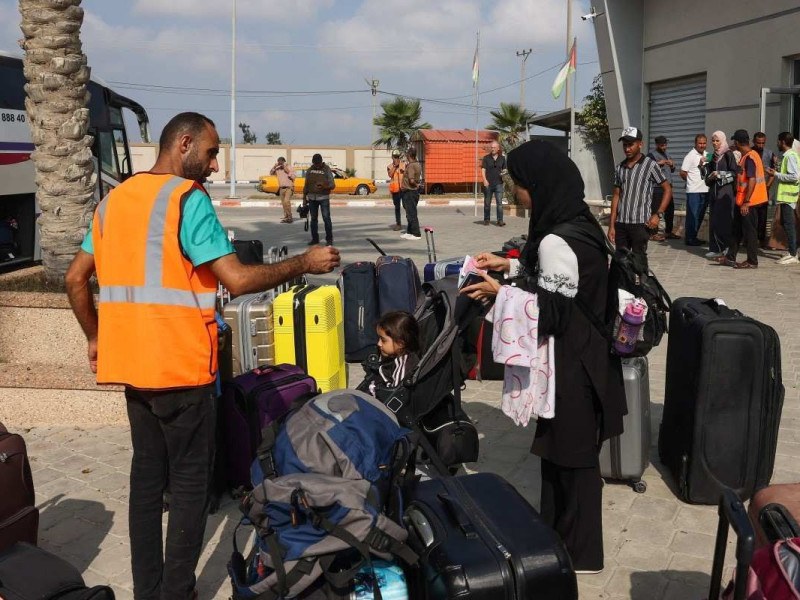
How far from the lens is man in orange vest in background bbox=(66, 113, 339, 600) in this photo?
297 centimetres

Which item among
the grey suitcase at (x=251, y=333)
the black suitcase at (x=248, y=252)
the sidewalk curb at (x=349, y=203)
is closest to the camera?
the grey suitcase at (x=251, y=333)

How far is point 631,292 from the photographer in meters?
3.56

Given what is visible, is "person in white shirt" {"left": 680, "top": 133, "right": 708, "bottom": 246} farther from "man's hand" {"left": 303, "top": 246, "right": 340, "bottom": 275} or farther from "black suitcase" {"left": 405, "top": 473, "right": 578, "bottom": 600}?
"black suitcase" {"left": 405, "top": 473, "right": 578, "bottom": 600}

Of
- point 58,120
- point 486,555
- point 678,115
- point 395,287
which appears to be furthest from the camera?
point 678,115

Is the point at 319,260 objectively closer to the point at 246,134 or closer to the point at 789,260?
the point at 789,260

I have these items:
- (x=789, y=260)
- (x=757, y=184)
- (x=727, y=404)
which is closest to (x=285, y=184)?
(x=757, y=184)

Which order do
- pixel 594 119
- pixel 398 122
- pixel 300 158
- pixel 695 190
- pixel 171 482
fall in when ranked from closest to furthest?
pixel 171 482 < pixel 695 190 < pixel 594 119 < pixel 398 122 < pixel 300 158

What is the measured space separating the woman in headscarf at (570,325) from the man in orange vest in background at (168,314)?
0.84 metres

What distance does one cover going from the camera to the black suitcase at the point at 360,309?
7422 millimetres

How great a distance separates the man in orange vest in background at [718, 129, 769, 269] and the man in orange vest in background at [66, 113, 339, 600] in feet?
31.6

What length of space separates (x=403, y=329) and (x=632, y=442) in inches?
55.6

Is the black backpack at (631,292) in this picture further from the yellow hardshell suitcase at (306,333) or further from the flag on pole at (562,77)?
the flag on pole at (562,77)

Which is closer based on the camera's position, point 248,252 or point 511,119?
point 248,252

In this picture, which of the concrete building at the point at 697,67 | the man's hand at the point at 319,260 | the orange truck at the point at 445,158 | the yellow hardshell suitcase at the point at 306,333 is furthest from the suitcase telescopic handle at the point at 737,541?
the orange truck at the point at 445,158
